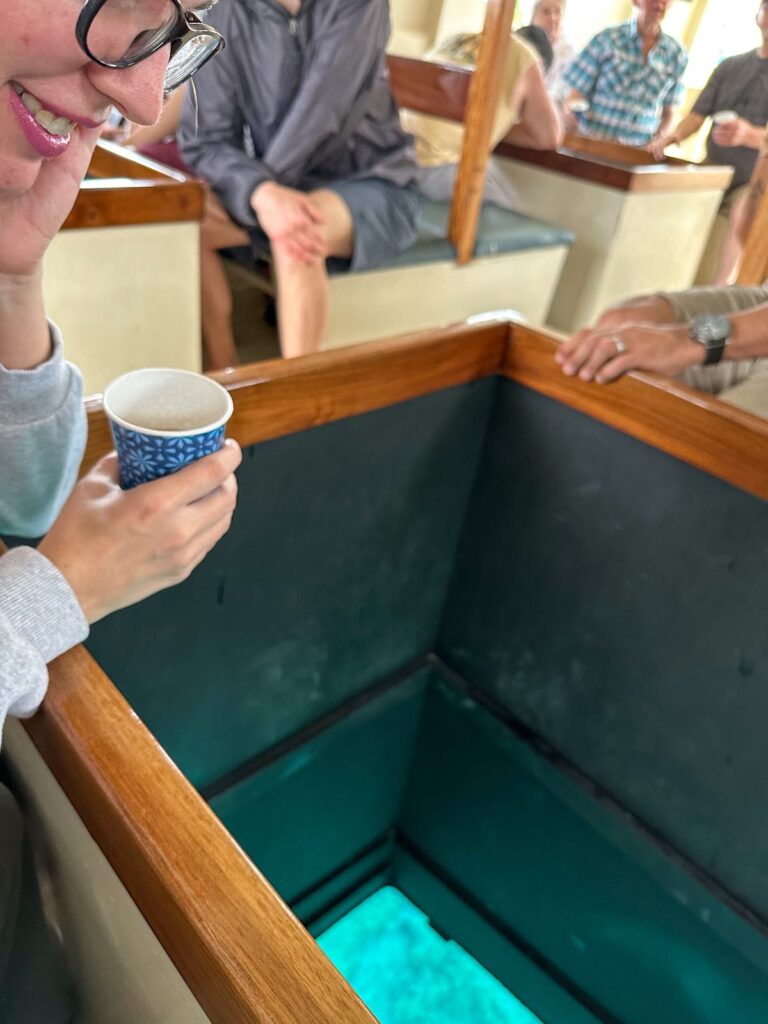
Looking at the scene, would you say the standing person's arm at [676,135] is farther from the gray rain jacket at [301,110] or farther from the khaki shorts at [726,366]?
the khaki shorts at [726,366]

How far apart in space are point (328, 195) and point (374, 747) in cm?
145

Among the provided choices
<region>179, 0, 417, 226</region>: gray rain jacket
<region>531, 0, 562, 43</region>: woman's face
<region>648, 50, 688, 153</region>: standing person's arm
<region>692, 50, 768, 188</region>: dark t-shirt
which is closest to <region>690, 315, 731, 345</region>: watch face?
<region>179, 0, 417, 226</region>: gray rain jacket

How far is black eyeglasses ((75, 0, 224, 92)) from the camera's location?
1.46 feet

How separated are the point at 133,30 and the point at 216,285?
193 cm

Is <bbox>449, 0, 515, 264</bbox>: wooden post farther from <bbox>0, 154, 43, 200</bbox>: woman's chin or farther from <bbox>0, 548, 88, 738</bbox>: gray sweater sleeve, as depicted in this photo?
<bbox>0, 548, 88, 738</bbox>: gray sweater sleeve

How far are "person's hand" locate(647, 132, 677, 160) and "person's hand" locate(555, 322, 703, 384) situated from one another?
2.37 metres

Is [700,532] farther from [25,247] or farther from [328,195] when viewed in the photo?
[328,195]

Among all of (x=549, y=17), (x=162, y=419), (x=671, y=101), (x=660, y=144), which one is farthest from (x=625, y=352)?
(x=549, y=17)

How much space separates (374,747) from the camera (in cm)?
153

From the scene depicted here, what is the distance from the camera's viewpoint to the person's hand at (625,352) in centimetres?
115

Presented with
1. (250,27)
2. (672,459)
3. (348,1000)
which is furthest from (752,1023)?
(250,27)

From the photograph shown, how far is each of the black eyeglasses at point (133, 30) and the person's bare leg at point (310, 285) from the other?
157cm

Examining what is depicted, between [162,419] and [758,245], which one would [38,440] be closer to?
[162,419]

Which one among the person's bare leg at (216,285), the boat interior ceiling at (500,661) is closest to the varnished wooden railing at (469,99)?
the person's bare leg at (216,285)
